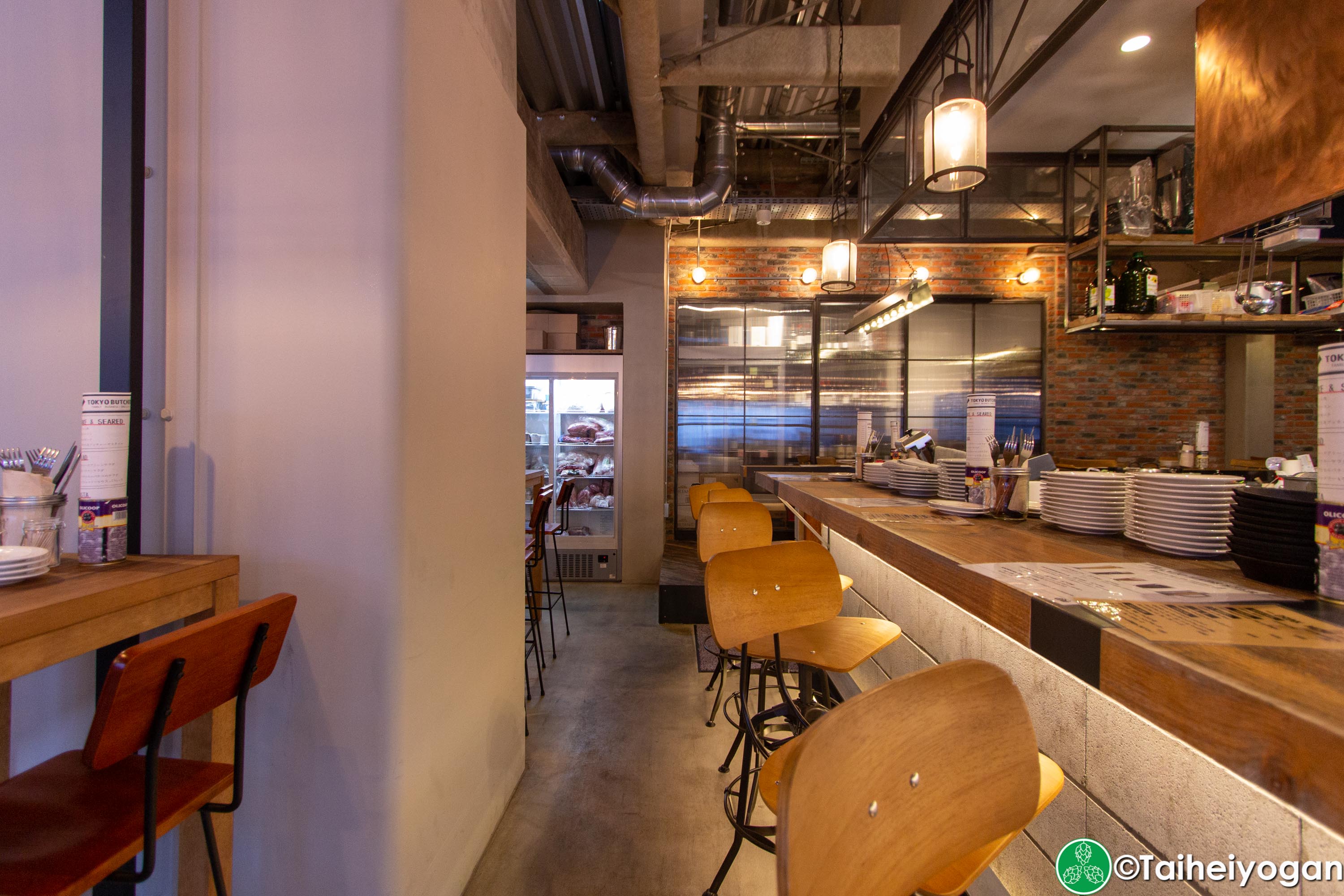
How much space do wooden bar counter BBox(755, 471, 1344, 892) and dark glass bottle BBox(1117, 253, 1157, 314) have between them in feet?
13.8

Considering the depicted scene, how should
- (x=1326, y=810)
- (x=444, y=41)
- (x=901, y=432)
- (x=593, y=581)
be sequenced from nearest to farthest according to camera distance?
(x=1326, y=810), (x=444, y=41), (x=593, y=581), (x=901, y=432)

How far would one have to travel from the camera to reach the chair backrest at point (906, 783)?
0.55 m

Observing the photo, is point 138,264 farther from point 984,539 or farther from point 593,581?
point 593,581

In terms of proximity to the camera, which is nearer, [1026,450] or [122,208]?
[122,208]

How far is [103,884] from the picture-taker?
4.21 feet

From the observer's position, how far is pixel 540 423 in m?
5.45

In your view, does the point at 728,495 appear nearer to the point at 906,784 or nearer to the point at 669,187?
the point at 669,187

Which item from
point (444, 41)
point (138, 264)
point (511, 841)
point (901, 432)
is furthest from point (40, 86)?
→ point (901, 432)

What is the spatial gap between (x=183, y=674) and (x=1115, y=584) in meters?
1.49

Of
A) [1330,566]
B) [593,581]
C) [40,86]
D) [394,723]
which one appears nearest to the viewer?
[1330,566]

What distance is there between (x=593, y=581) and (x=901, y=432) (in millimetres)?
3363

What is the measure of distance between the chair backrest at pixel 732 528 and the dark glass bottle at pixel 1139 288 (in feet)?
13.4

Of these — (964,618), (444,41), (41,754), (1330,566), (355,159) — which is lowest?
(41,754)

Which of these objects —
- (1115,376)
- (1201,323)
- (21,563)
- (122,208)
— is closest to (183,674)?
(21,563)
